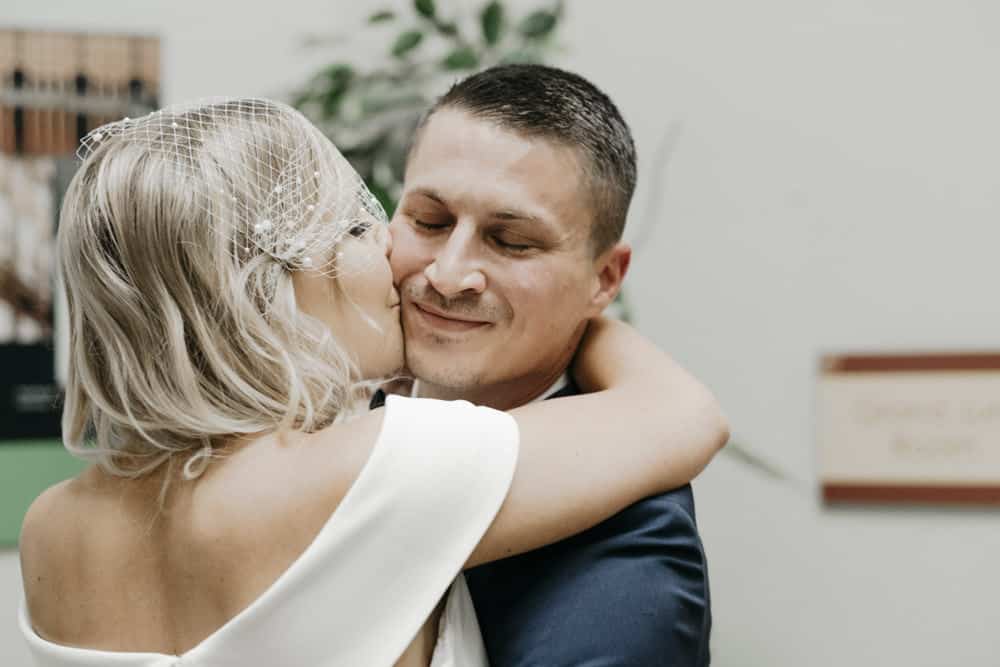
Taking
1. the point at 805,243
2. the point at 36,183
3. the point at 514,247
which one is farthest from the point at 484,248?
the point at 36,183

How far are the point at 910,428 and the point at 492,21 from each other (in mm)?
1288

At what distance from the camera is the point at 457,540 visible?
1002mm

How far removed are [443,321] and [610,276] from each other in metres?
Answer: 0.28

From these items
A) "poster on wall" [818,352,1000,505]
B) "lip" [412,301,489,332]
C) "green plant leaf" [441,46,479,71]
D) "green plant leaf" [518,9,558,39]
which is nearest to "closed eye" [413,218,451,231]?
"lip" [412,301,489,332]

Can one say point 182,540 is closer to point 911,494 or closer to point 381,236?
point 381,236

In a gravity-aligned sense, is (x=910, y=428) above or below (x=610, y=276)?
below

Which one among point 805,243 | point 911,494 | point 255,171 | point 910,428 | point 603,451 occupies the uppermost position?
point 255,171

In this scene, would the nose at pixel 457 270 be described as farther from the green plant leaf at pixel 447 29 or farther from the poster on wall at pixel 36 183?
the poster on wall at pixel 36 183

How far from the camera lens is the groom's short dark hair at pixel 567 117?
1.33 m

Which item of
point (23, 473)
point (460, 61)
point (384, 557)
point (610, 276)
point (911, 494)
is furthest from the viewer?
point (23, 473)

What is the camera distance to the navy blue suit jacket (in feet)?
3.55

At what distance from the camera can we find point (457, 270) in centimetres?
Answer: 128

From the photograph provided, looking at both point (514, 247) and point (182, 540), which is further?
point (514, 247)

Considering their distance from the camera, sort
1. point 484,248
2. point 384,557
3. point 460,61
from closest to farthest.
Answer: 1. point 384,557
2. point 484,248
3. point 460,61
